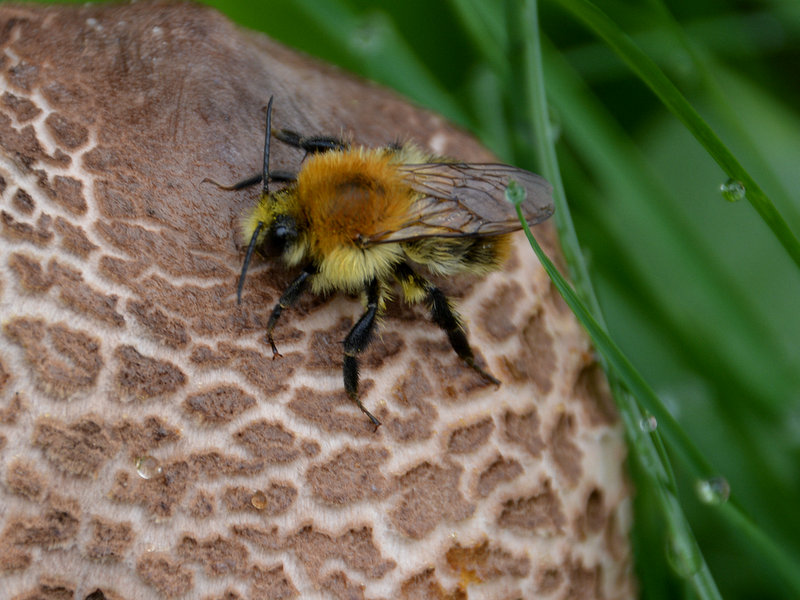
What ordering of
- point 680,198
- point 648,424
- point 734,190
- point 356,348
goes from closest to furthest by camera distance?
point 356,348 → point 648,424 → point 734,190 → point 680,198

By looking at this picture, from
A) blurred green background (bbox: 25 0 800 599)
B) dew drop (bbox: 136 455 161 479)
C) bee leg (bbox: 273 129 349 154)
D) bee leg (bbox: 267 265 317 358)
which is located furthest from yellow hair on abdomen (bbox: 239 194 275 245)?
blurred green background (bbox: 25 0 800 599)

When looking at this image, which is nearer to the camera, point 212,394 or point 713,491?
point 212,394

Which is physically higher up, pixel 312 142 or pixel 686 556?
pixel 312 142

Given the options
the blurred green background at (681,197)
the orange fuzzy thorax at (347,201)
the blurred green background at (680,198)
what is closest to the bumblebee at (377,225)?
the orange fuzzy thorax at (347,201)

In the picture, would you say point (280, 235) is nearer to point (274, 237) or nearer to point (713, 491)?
point (274, 237)

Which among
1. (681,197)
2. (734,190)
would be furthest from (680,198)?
(734,190)

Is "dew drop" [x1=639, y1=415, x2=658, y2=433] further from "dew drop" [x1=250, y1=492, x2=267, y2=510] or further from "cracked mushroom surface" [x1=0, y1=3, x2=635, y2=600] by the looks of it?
"dew drop" [x1=250, y1=492, x2=267, y2=510]

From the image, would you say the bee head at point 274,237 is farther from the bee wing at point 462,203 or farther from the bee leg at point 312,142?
the bee leg at point 312,142
